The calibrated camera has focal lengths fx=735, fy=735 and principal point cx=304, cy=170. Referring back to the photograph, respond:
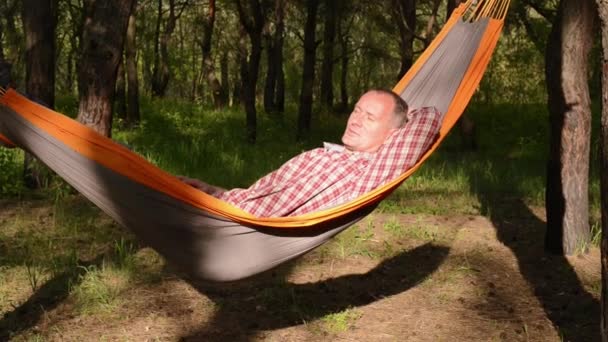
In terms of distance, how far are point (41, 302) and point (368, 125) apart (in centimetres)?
191

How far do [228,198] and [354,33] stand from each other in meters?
21.4

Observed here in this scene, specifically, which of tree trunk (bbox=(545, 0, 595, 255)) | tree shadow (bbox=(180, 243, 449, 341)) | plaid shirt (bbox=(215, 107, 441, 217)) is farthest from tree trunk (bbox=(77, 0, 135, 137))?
tree trunk (bbox=(545, 0, 595, 255))

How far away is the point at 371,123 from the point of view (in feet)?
9.80

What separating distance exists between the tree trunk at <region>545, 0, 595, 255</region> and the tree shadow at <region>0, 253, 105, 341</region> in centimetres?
268

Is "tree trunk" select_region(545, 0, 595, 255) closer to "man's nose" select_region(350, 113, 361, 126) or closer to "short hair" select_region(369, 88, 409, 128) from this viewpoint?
"short hair" select_region(369, 88, 409, 128)

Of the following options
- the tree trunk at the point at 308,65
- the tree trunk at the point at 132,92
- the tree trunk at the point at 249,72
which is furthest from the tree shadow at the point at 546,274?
the tree trunk at the point at 132,92

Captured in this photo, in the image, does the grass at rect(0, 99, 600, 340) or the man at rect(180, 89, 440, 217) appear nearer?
the man at rect(180, 89, 440, 217)

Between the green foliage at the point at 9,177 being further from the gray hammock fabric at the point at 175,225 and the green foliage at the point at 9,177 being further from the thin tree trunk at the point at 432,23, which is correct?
the thin tree trunk at the point at 432,23

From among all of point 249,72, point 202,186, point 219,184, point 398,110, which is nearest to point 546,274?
point 398,110

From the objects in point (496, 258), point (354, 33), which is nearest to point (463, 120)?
point (496, 258)

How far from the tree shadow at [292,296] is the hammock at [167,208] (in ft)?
2.37

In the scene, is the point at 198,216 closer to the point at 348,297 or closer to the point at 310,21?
the point at 348,297

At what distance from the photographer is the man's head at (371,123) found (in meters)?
2.98

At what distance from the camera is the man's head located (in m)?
2.98
